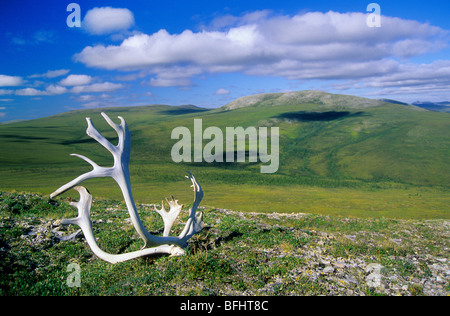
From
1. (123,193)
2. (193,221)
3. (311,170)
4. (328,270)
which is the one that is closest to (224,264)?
(193,221)

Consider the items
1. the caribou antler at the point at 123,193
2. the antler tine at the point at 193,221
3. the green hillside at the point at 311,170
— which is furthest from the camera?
A: the green hillside at the point at 311,170

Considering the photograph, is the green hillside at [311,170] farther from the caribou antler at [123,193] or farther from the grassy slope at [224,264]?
the caribou antler at [123,193]

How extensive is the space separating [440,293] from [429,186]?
245 ft

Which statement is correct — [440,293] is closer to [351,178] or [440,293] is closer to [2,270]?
[2,270]

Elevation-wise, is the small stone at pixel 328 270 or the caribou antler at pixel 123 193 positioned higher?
the caribou antler at pixel 123 193

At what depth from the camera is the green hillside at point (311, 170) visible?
44216mm

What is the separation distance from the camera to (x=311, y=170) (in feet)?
290

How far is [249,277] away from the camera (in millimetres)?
8469

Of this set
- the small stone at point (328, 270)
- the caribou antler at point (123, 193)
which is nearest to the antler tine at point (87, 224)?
the caribou antler at point (123, 193)

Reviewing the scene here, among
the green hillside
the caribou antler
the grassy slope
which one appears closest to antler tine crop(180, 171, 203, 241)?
the grassy slope

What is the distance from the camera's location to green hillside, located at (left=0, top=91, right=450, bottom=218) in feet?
145

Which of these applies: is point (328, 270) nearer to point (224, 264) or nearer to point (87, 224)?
point (224, 264)

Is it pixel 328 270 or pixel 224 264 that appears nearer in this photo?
pixel 224 264
